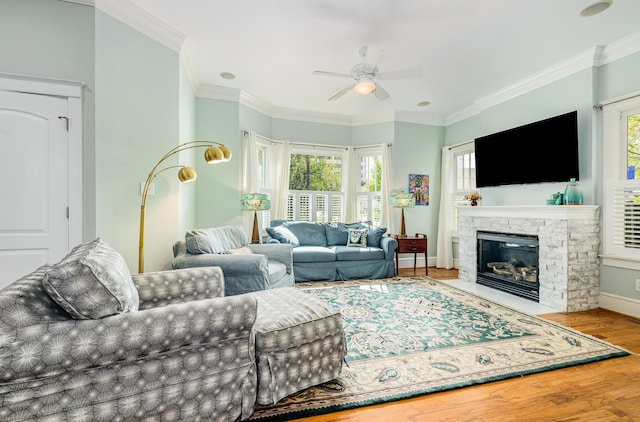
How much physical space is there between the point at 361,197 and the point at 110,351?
199 inches

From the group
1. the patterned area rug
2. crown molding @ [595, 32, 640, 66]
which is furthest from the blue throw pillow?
crown molding @ [595, 32, 640, 66]

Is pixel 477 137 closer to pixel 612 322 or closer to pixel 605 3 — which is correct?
pixel 605 3

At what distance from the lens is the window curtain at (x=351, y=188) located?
582 centimetres

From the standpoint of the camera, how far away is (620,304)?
323cm

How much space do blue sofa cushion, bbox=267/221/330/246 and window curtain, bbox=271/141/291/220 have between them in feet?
1.31

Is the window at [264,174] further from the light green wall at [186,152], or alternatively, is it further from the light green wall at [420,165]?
the light green wall at [420,165]

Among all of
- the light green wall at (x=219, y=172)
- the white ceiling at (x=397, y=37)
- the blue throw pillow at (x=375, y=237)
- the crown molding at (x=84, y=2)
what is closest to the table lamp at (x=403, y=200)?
the blue throw pillow at (x=375, y=237)

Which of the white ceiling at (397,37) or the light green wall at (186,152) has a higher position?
the white ceiling at (397,37)

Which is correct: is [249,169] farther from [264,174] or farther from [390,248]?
[390,248]

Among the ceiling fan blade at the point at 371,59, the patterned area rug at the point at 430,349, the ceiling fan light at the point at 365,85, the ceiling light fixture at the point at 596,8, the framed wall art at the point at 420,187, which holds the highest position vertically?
the ceiling light fixture at the point at 596,8

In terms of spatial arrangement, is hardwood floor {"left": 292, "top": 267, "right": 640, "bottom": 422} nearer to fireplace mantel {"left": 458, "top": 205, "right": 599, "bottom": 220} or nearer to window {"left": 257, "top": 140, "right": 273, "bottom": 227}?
fireplace mantel {"left": 458, "top": 205, "right": 599, "bottom": 220}

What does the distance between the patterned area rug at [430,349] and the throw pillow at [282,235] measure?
4.19 ft

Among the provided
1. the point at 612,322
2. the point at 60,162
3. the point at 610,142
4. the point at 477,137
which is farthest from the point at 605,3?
the point at 60,162

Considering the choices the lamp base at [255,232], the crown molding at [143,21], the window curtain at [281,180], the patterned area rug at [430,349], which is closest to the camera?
the patterned area rug at [430,349]
